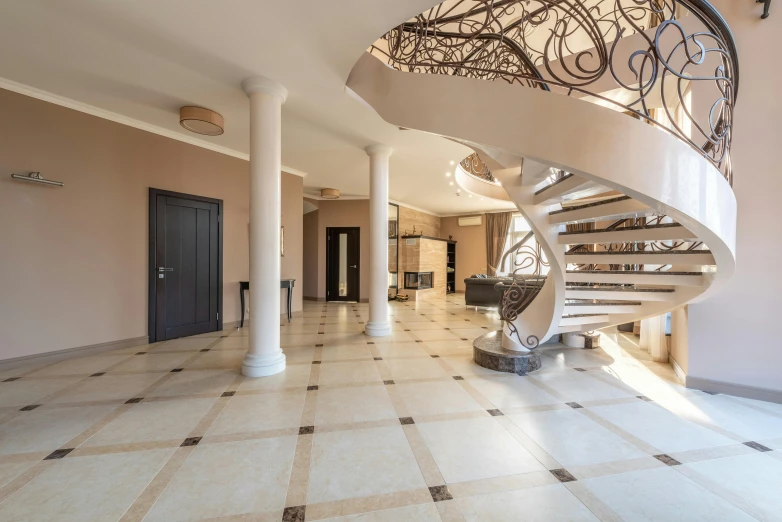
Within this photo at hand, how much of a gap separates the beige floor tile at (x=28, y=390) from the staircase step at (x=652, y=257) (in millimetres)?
4596

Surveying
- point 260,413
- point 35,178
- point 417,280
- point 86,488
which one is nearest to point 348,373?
point 260,413

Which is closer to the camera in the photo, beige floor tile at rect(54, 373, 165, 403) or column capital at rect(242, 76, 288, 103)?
beige floor tile at rect(54, 373, 165, 403)

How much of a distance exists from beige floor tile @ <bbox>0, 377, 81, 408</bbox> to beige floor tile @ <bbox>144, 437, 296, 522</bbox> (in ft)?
5.95

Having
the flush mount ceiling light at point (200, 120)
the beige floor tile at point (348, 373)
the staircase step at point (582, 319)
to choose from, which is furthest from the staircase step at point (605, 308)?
the flush mount ceiling light at point (200, 120)

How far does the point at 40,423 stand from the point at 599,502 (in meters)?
3.46

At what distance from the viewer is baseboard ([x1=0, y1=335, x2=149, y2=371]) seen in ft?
10.3

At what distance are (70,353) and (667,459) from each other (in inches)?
214

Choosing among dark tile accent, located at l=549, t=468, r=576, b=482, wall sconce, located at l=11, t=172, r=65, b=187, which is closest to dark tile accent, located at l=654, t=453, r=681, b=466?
dark tile accent, located at l=549, t=468, r=576, b=482

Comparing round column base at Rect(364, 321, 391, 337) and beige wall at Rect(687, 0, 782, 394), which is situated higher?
beige wall at Rect(687, 0, 782, 394)

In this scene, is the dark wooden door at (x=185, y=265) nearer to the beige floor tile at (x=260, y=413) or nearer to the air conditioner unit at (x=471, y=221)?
the beige floor tile at (x=260, y=413)

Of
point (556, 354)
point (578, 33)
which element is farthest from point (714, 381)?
point (578, 33)

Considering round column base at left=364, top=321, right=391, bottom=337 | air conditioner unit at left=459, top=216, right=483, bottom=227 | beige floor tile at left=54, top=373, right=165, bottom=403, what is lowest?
beige floor tile at left=54, top=373, right=165, bottom=403

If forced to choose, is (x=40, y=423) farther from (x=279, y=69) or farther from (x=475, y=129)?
(x=475, y=129)

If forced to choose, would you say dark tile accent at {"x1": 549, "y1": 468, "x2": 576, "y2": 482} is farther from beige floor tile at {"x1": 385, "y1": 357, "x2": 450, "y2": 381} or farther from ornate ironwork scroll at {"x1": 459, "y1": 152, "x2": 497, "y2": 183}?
ornate ironwork scroll at {"x1": 459, "y1": 152, "x2": 497, "y2": 183}
